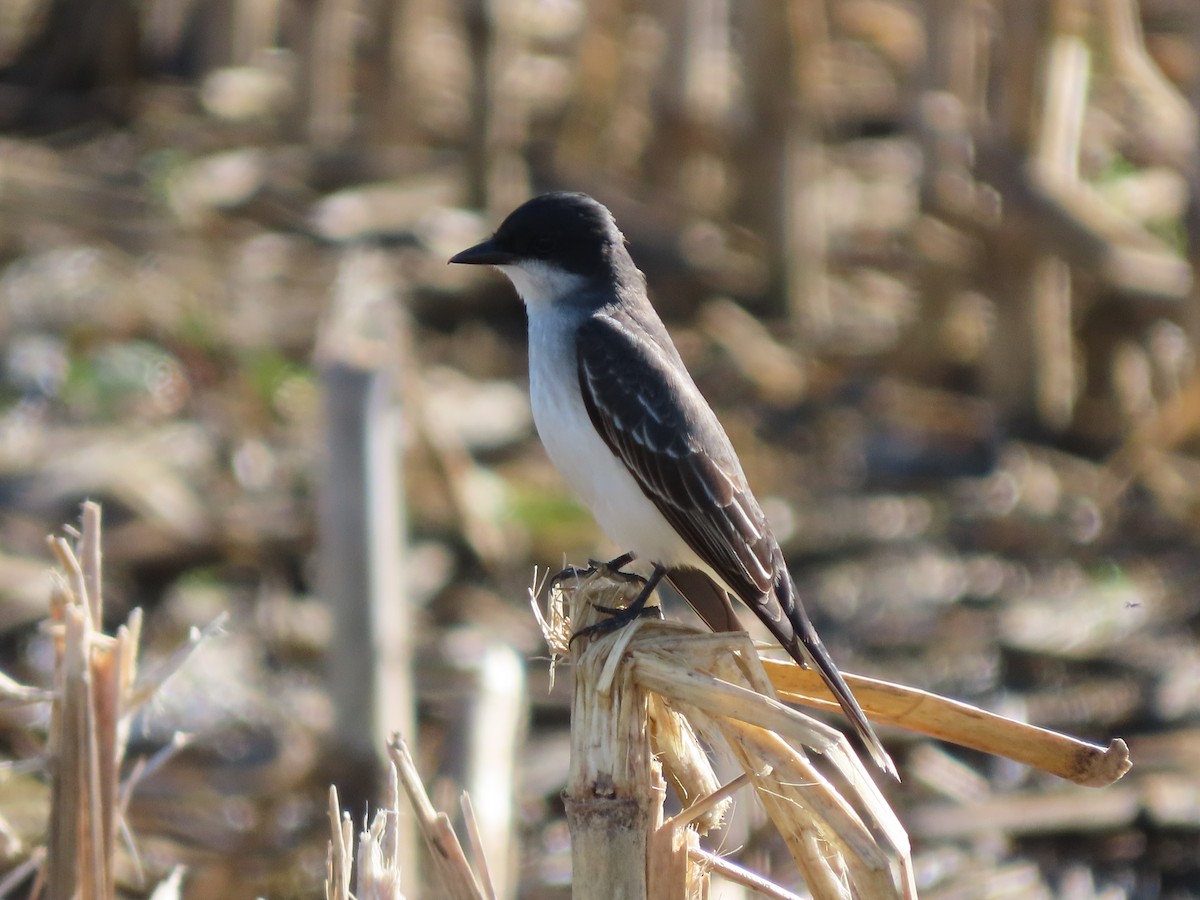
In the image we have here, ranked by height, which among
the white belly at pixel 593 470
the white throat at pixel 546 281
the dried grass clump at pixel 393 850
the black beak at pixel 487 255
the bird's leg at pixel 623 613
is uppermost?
the black beak at pixel 487 255

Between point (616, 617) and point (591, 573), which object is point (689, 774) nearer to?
point (616, 617)

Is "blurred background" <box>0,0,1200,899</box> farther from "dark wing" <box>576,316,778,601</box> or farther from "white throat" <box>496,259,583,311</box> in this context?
"white throat" <box>496,259,583,311</box>

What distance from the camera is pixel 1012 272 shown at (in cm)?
909

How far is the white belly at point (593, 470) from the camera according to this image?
14.2 ft

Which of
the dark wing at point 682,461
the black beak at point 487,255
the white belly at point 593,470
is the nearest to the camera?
the dark wing at point 682,461

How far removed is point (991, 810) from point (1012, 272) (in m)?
3.90

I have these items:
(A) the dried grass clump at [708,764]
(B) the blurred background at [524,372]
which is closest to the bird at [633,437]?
(B) the blurred background at [524,372]

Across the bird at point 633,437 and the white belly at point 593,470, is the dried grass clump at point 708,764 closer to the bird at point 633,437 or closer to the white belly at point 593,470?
the bird at point 633,437

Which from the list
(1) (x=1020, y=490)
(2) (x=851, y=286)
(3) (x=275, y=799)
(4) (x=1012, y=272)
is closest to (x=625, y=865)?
(3) (x=275, y=799)

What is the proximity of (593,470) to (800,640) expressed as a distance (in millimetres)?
802

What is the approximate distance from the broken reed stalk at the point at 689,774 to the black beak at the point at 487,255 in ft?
6.10

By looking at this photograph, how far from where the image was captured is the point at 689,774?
9.93 ft

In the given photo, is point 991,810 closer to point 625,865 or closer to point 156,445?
point 625,865

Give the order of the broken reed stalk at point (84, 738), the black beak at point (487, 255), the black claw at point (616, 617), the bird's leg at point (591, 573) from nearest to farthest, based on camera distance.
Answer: the broken reed stalk at point (84, 738) < the black claw at point (616, 617) < the bird's leg at point (591, 573) < the black beak at point (487, 255)
